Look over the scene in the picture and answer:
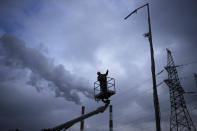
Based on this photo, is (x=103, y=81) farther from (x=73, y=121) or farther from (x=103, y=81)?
(x=73, y=121)

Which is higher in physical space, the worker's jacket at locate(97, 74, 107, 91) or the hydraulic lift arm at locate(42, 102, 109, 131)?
the worker's jacket at locate(97, 74, 107, 91)

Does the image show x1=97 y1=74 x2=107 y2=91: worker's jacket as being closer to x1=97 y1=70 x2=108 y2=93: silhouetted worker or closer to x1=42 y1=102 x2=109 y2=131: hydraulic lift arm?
x1=97 y1=70 x2=108 y2=93: silhouetted worker

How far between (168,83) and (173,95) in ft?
7.44

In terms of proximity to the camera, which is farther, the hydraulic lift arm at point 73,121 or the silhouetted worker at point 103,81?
the hydraulic lift arm at point 73,121

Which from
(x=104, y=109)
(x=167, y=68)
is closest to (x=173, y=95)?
(x=167, y=68)

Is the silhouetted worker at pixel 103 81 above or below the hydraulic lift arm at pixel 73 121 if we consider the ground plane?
above

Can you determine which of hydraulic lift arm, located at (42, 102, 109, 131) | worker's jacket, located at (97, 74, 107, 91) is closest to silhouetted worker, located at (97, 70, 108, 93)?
worker's jacket, located at (97, 74, 107, 91)

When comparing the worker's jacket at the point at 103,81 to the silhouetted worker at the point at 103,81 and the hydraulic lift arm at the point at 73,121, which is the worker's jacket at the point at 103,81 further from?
the hydraulic lift arm at the point at 73,121

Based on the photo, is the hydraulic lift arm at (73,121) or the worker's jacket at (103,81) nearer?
the worker's jacket at (103,81)

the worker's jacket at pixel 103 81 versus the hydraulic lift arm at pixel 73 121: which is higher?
the worker's jacket at pixel 103 81

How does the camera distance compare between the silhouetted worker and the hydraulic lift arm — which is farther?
the hydraulic lift arm

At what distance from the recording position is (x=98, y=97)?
49.9 ft

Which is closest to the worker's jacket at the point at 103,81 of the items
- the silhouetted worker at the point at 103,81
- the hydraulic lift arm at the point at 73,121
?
the silhouetted worker at the point at 103,81

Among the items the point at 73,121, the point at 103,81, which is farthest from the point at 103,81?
the point at 73,121
